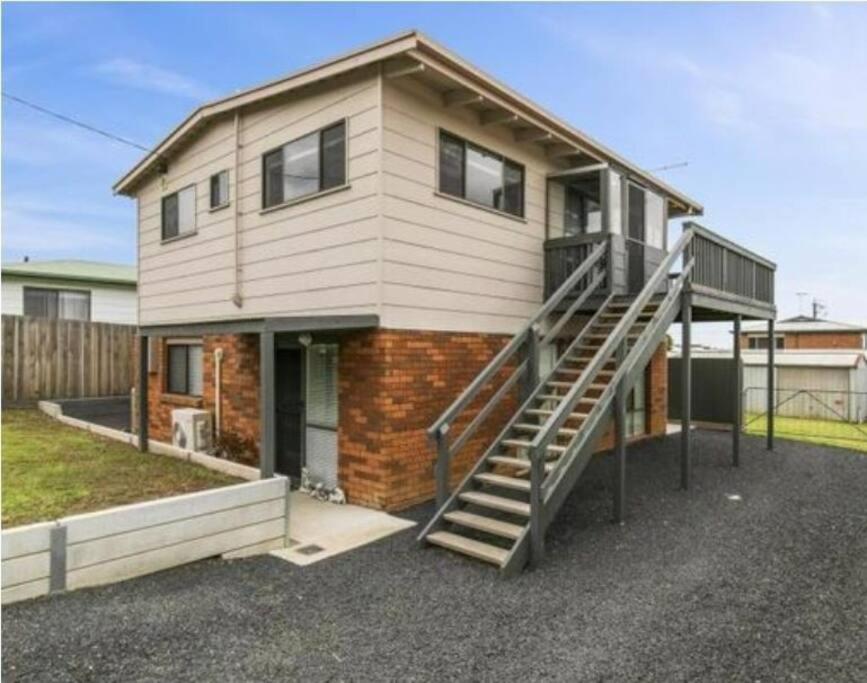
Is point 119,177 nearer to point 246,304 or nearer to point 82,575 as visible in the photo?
point 246,304

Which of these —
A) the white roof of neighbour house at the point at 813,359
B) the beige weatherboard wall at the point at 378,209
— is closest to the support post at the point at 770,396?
the beige weatherboard wall at the point at 378,209

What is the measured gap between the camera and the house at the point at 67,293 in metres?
17.6

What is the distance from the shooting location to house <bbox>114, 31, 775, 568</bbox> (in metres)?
7.40

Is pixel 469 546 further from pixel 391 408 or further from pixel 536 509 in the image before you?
pixel 391 408

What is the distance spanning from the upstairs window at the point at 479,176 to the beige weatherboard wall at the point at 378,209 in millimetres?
148

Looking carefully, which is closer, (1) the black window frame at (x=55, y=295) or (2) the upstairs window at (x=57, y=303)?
(1) the black window frame at (x=55, y=295)

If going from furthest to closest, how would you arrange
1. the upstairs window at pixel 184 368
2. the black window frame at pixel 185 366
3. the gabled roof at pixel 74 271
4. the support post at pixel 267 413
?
the gabled roof at pixel 74 271
the black window frame at pixel 185 366
the upstairs window at pixel 184 368
the support post at pixel 267 413

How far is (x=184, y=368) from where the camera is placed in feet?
38.7

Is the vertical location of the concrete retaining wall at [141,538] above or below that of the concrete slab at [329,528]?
above

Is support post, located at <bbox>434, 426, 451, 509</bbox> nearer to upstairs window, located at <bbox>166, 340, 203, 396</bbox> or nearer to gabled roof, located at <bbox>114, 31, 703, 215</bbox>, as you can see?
gabled roof, located at <bbox>114, 31, 703, 215</bbox>

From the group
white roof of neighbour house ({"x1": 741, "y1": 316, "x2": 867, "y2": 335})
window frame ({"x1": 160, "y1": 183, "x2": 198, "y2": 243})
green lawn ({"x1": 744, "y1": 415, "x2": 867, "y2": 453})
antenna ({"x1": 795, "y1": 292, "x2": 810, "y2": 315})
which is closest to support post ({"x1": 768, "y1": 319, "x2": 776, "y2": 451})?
green lawn ({"x1": 744, "y1": 415, "x2": 867, "y2": 453})

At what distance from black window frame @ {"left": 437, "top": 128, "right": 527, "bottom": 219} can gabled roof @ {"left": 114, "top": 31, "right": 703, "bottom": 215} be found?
62 centimetres

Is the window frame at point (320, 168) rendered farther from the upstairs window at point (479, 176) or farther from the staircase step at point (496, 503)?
the staircase step at point (496, 503)

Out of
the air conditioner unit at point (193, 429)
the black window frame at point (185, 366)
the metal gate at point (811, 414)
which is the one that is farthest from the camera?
the metal gate at point (811, 414)
